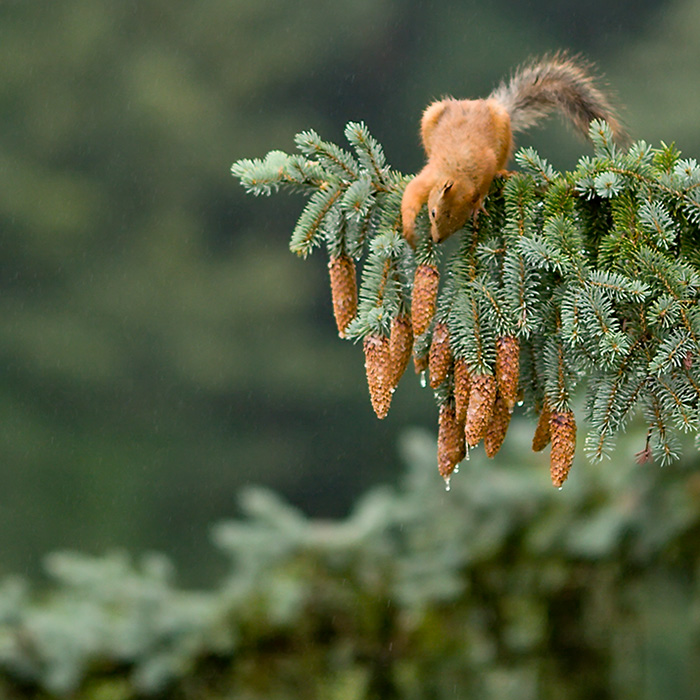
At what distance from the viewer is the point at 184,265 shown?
25.4 feet

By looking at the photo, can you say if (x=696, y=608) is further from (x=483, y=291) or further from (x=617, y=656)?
(x=483, y=291)

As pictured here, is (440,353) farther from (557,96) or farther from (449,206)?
(557,96)

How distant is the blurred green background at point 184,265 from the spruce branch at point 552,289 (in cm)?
619

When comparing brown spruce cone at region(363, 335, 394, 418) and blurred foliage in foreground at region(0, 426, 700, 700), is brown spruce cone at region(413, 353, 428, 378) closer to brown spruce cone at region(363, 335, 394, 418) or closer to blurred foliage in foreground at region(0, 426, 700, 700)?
brown spruce cone at region(363, 335, 394, 418)

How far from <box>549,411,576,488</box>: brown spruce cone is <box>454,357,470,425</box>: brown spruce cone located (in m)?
0.10

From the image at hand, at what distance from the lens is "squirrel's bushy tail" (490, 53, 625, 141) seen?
1.43m

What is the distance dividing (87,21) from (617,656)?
7079 millimetres

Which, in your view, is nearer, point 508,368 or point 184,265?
point 508,368

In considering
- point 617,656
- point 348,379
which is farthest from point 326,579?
point 348,379

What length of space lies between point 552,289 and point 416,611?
69.1 inches

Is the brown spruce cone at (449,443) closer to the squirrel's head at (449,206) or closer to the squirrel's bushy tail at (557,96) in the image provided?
the squirrel's head at (449,206)

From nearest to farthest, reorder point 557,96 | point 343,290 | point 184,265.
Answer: point 343,290, point 557,96, point 184,265

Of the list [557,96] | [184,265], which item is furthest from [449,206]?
[184,265]

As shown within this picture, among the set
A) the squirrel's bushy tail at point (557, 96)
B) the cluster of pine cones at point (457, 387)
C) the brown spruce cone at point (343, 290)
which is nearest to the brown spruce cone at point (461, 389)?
the cluster of pine cones at point (457, 387)
